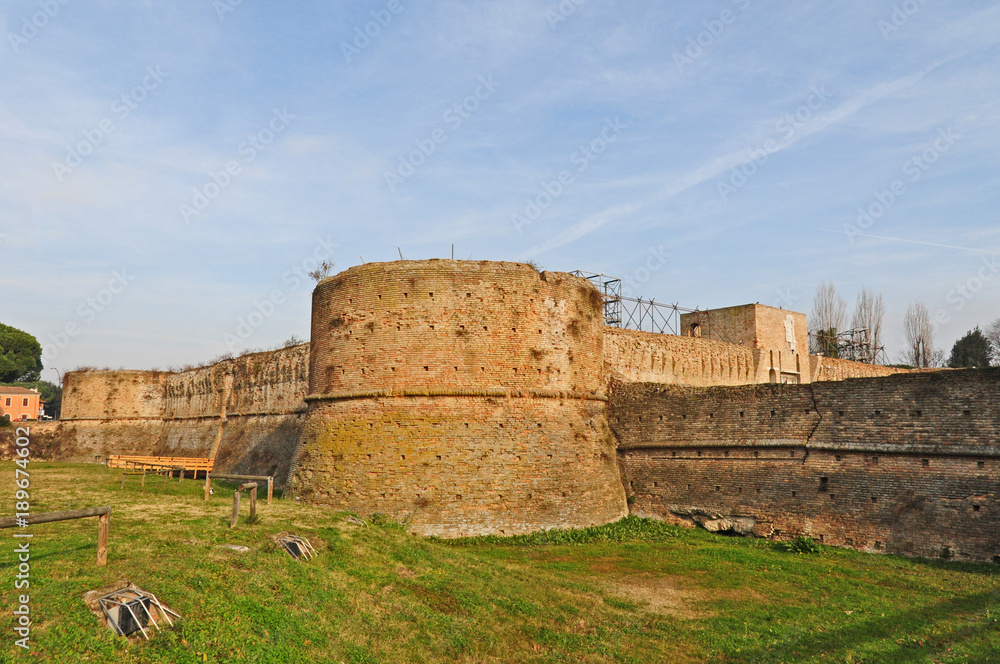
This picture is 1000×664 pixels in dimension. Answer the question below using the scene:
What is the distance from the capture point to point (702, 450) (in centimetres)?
1571

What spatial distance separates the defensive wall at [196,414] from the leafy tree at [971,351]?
→ 1761 inches

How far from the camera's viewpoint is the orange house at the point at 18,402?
166ft

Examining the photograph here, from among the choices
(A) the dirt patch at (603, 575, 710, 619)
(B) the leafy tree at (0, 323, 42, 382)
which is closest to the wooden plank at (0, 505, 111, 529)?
(A) the dirt patch at (603, 575, 710, 619)

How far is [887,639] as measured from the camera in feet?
26.0

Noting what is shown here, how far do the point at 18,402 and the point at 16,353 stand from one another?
5272 millimetres

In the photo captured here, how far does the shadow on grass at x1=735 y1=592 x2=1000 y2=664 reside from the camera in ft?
24.3

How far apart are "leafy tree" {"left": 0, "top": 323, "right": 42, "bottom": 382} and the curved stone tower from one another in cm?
5181

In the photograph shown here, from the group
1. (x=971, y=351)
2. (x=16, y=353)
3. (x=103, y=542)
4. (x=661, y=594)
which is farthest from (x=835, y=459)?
(x=16, y=353)

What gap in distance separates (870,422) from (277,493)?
14.1 meters

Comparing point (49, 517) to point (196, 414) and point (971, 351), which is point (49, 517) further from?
point (971, 351)

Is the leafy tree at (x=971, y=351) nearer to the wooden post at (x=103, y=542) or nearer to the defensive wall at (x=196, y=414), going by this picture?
the defensive wall at (x=196, y=414)

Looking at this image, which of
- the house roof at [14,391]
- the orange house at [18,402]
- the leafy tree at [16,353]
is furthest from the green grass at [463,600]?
the leafy tree at [16,353]

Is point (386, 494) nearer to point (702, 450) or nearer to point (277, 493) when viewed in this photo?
point (277, 493)

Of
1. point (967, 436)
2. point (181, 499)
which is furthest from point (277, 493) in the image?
point (967, 436)
